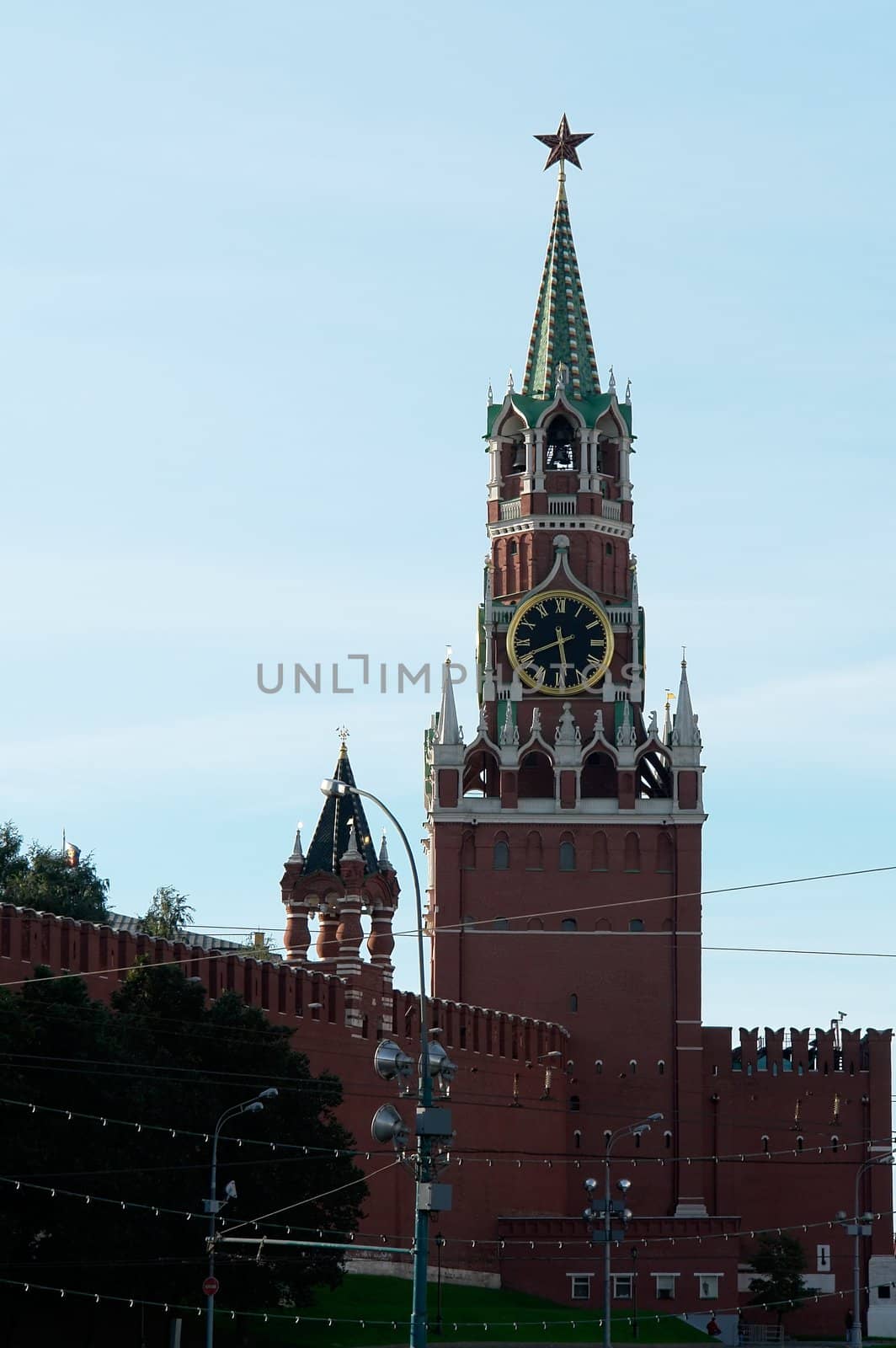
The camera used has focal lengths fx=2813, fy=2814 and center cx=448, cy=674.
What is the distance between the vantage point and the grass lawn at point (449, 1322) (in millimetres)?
64312

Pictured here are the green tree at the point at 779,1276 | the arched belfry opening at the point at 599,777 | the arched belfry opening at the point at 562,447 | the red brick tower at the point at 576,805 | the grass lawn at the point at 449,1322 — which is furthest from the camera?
the arched belfry opening at the point at 562,447

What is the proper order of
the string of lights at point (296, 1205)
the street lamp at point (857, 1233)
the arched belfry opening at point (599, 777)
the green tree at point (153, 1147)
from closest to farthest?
1. the green tree at point (153, 1147)
2. the string of lights at point (296, 1205)
3. the street lamp at point (857, 1233)
4. the arched belfry opening at point (599, 777)

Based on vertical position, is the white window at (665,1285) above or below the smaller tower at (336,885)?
below

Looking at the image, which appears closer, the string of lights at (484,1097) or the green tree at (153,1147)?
the green tree at (153,1147)

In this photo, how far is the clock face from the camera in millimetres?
96750

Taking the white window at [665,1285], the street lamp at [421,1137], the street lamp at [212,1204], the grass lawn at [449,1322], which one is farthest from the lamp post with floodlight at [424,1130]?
the white window at [665,1285]

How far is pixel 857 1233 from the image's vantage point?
262ft

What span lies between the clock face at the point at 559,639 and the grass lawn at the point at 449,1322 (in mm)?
22494

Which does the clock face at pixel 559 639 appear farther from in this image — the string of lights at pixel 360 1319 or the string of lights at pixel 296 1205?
the string of lights at pixel 296 1205

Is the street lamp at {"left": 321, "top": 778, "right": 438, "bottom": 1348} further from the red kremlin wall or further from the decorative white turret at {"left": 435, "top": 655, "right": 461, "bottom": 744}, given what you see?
the decorative white turret at {"left": 435, "top": 655, "right": 461, "bottom": 744}

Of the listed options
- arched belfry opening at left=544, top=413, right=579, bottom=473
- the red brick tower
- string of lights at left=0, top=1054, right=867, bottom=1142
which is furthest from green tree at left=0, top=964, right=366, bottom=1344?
arched belfry opening at left=544, top=413, right=579, bottom=473

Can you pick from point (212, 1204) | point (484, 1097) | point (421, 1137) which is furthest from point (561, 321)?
point (421, 1137)

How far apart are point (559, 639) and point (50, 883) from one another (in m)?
19.7

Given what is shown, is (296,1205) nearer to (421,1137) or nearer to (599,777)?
(421,1137)
